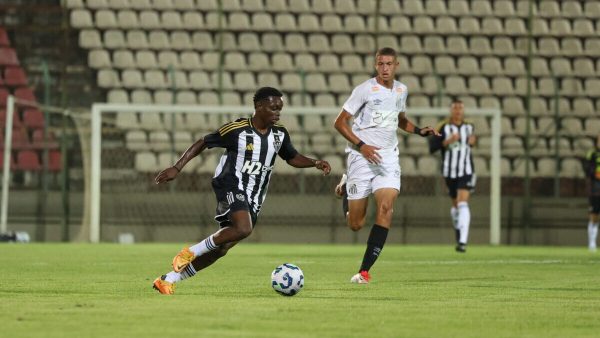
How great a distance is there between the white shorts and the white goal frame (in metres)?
9.59

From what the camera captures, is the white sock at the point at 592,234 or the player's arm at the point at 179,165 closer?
the player's arm at the point at 179,165

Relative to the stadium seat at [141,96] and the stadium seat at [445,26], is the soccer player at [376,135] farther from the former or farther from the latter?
the stadium seat at [445,26]

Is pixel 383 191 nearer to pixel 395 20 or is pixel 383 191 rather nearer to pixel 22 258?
pixel 22 258

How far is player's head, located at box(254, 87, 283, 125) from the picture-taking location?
8852 mm

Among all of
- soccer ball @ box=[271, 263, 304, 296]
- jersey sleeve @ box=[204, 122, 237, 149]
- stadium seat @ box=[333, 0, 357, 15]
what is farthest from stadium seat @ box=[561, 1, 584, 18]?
soccer ball @ box=[271, 263, 304, 296]

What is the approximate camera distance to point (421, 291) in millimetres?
9375

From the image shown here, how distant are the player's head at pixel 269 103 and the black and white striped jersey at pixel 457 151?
873cm

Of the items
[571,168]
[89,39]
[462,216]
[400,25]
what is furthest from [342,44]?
[462,216]

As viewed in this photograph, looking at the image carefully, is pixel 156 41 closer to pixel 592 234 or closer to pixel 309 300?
pixel 592 234

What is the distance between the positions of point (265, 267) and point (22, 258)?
3314 millimetres

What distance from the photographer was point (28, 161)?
69.4 ft

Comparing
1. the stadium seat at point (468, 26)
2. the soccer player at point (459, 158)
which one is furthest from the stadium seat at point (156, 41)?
the soccer player at point (459, 158)

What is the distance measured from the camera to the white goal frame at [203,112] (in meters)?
20.4

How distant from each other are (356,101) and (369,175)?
686mm
